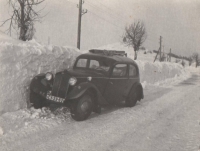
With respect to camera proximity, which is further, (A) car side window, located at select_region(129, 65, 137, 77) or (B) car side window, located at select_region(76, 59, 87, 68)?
(A) car side window, located at select_region(129, 65, 137, 77)

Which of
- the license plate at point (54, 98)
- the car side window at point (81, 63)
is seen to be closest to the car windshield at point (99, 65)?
the car side window at point (81, 63)

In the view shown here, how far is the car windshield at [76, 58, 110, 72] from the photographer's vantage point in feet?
21.3

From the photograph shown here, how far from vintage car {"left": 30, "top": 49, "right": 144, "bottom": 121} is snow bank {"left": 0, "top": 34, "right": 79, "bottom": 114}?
0.33 m

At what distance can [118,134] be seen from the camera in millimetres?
4551

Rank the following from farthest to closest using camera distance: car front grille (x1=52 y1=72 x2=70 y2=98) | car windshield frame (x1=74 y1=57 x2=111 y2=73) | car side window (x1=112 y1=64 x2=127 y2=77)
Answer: car side window (x1=112 y1=64 x2=127 y2=77) → car windshield frame (x1=74 y1=57 x2=111 y2=73) → car front grille (x1=52 y1=72 x2=70 y2=98)

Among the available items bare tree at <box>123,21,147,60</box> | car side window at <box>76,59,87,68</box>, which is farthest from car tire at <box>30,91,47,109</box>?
bare tree at <box>123,21,147,60</box>

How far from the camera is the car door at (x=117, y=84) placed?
20.7 ft

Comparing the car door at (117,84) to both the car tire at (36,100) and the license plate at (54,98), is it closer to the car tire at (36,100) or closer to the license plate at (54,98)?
the license plate at (54,98)

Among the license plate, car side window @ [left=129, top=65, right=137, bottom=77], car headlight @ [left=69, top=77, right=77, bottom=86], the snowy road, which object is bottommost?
the snowy road

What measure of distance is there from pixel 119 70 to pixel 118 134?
266cm

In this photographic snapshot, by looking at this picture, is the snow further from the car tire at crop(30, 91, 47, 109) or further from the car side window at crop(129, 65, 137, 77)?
the car side window at crop(129, 65, 137, 77)

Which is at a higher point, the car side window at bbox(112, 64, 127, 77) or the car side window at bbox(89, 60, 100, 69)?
the car side window at bbox(89, 60, 100, 69)

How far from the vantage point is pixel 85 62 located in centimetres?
690

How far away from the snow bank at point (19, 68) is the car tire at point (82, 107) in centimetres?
160
